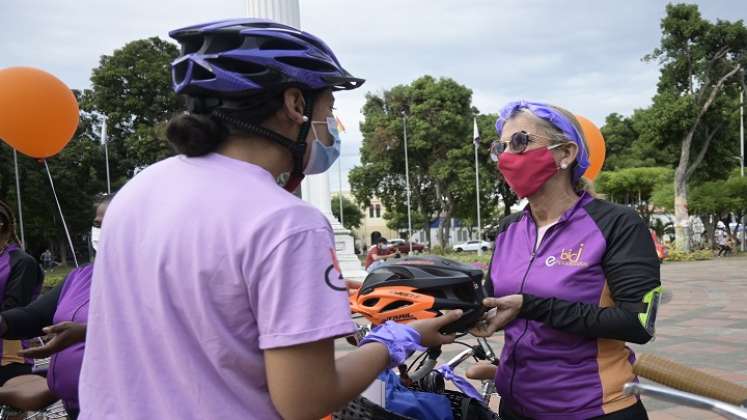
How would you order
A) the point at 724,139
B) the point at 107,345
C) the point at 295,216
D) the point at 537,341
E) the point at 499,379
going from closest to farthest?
the point at 295,216 < the point at 107,345 < the point at 537,341 < the point at 499,379 < the point at 724,139

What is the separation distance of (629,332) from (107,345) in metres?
1.34

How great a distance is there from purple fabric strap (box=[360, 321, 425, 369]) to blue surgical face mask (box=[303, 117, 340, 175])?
361 millimetres

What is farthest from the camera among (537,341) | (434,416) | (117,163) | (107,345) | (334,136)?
(117,163)

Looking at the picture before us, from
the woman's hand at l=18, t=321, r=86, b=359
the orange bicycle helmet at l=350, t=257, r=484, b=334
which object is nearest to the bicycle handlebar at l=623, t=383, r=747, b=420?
the orange bicycle helmet at l=350, t=257, r=484, b=334

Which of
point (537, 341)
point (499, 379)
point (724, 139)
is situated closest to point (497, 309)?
point (537, 341)

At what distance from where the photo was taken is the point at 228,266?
36.6 inches

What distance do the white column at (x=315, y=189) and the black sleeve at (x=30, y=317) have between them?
871 centimetres

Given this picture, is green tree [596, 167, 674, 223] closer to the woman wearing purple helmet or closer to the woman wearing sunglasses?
the woman wearing sunglasses

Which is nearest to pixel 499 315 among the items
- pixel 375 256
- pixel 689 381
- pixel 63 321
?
pixel 689 381

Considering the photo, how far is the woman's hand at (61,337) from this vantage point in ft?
7.38

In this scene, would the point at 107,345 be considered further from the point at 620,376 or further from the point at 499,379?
the point at 620,376

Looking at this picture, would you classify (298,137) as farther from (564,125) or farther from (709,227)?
(709,227)

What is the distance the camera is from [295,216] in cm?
94

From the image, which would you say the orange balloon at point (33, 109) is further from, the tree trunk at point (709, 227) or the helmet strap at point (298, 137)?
the tree trunk at point (709, 227)
